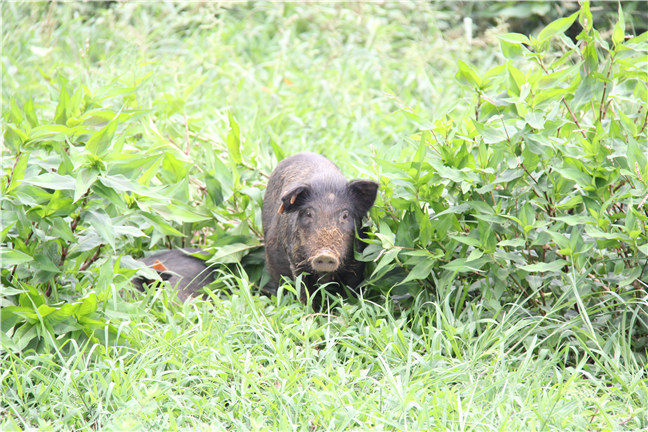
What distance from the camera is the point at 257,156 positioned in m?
5.57

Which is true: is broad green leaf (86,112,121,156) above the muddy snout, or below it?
above

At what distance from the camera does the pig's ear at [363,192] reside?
4.37 meters

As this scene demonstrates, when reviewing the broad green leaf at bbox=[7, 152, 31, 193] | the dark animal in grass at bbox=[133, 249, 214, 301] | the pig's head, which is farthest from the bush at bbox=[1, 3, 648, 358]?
the dark animal in grass at bbox=[133, 249, 214, 301]

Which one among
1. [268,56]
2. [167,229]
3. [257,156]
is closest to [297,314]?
[167,229]

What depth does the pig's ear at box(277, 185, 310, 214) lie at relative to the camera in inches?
175

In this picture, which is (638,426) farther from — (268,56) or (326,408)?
(268,56)

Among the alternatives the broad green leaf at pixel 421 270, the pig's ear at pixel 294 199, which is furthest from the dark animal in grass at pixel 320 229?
the broad green leaf at pixel 421 270

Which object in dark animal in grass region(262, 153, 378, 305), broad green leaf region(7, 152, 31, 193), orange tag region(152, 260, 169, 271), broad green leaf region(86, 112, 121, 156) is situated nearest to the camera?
broad green leaf region(7, 152, 31, 193)

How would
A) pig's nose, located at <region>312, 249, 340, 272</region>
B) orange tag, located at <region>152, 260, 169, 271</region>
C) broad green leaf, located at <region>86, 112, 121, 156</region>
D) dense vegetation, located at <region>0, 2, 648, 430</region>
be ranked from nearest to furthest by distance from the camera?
dense vegetation, located at <region>0, 2, 648, 430</region>, broad green leaf, located at <region>86, 112, 121, 156</region>, pig's nose, located at <region>312, 249, 340, 272</region>, orange tag, located at <region>152, 260, 169, 271</region>

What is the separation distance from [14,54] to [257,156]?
393 centimetres

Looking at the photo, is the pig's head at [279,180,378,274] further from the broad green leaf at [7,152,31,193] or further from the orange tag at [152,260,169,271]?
the broad green leaf at [7,152,31,193]

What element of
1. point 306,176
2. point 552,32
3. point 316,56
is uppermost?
point 552,32

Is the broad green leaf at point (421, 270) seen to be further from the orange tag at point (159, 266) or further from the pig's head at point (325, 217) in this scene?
the orange tag at point (159, 266)

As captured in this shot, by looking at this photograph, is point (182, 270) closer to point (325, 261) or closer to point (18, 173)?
point (325, 261)
